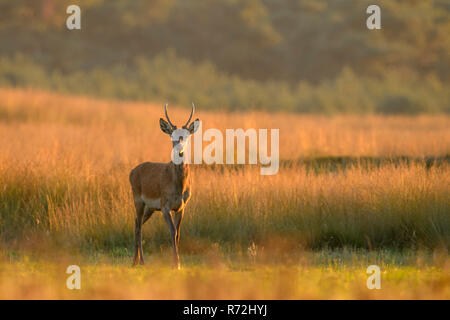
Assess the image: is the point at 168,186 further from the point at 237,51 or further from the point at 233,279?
the point at 237,51

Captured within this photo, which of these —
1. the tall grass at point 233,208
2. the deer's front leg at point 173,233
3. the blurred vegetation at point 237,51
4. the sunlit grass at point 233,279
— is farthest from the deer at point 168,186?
the blurred vegetation at point 237,51

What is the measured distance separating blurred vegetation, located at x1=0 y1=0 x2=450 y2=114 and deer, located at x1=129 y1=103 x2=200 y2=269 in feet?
98.1

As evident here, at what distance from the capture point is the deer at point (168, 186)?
9.06 metres

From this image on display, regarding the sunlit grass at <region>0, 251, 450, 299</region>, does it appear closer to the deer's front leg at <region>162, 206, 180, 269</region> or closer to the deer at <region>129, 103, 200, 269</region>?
the deer's front leg at <region>162, 206, 180, 269</region>

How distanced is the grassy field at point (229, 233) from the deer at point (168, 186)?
570 millimetres

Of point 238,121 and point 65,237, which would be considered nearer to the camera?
point 65,237

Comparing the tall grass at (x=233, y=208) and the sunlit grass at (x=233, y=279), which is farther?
the tall grass at (x=233, y=208)

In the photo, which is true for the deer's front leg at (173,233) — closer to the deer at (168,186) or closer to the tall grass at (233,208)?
the deer at (168,186)

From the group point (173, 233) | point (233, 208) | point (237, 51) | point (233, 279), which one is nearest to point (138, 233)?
point (173, 233)

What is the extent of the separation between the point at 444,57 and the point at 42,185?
46.1m

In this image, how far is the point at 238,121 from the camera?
81.8ft

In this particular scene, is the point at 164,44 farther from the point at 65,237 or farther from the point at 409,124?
the point at 65,237

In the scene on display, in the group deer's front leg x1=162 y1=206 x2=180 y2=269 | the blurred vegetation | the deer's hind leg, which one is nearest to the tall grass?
the deer's hind leg
